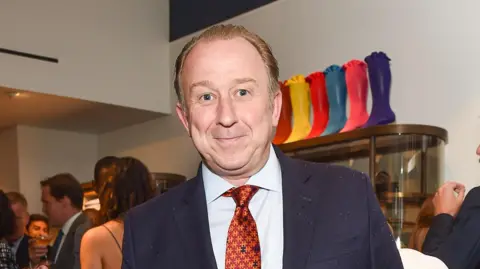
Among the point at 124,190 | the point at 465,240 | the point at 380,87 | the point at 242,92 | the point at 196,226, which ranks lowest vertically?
the point at 465,240

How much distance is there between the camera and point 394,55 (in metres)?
4.53

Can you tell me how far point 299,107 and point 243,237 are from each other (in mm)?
3397

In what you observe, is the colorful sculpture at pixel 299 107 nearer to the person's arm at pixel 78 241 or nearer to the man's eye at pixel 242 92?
the person's arm at pixel 78 241

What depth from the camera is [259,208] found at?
4.70 feet

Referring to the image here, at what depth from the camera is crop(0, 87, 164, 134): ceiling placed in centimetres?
602

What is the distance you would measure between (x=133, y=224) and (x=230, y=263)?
0.23m

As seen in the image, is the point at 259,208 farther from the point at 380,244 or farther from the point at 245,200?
the point at 380,244

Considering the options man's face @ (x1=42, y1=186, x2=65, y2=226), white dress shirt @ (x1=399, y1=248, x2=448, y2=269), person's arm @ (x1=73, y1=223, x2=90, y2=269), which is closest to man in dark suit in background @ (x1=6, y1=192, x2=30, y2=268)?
man's face @ (x1=42, y1=186, x2=65, y2=226)

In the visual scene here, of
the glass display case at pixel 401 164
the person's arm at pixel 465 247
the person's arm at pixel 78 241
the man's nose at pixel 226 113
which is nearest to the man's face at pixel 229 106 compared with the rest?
the man's nose at pixel 226 113

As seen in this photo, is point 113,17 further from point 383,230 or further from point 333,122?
point 383,230

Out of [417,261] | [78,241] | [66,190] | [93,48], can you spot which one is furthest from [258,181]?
[93,48]

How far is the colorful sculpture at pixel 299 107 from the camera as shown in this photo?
15.3 ft

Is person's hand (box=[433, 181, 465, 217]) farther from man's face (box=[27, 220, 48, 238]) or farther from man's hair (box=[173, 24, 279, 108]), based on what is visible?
man's face (box=[27, 220, 48, 238])

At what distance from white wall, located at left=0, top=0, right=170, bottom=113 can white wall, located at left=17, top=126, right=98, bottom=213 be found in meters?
1.34
